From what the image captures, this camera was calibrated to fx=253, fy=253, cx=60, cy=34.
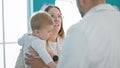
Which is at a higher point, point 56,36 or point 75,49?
point 75,49

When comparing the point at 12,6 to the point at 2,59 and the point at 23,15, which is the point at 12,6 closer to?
the point at 23,15

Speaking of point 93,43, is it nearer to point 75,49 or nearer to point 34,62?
point 75,49

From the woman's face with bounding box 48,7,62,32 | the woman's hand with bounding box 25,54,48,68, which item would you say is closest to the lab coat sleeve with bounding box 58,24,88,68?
the woman's hand with bounding box 25,54,48,68

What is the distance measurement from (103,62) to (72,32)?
0.60 feet

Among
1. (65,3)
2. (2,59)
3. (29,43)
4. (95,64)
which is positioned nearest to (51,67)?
(29,43)

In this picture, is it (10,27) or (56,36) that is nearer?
(56,36)

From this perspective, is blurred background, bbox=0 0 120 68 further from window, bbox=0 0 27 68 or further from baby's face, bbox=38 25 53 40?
baby's face, bbox=38 25 53 40

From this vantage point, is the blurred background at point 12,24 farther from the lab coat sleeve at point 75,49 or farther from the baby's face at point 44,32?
the lab coat sleeve at point 75,49

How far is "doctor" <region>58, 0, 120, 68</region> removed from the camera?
1052mm

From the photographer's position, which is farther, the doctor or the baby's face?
the baby's face

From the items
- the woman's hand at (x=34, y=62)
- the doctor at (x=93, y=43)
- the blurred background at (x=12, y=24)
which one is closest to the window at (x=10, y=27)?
the blurred background at (x=12, y=24)

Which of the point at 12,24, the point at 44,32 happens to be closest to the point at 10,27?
the point at 12,24

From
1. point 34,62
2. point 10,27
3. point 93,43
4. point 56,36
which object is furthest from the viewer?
point 10,27

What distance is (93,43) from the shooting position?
41.6 inches
